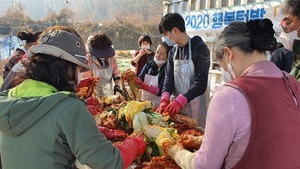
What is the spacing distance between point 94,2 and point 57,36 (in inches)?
1120

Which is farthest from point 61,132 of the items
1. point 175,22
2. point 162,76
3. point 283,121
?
point 162,76

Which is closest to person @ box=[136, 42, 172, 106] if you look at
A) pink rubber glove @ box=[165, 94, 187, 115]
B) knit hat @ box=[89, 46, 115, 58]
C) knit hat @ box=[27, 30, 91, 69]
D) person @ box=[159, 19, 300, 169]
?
knit hat @ box=[89, 46, 115, 58]

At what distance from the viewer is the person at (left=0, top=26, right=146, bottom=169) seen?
1239mm

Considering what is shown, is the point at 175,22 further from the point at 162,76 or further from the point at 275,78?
the point at 275,78

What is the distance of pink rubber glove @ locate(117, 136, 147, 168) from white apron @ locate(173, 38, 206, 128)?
49.9 inches

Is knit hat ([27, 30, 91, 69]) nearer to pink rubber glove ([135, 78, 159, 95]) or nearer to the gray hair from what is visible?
the gray hair

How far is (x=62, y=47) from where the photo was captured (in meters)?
1.34

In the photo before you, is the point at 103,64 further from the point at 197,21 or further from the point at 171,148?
the point at 197,21

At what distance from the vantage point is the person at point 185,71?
2.78m

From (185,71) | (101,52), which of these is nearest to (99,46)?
(101,52)

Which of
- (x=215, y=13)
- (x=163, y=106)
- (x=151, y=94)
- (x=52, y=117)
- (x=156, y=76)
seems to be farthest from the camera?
(x=215, y=13)

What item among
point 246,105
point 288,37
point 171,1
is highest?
point 171,1

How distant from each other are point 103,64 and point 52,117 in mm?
2970

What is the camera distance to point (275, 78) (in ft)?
3.98
